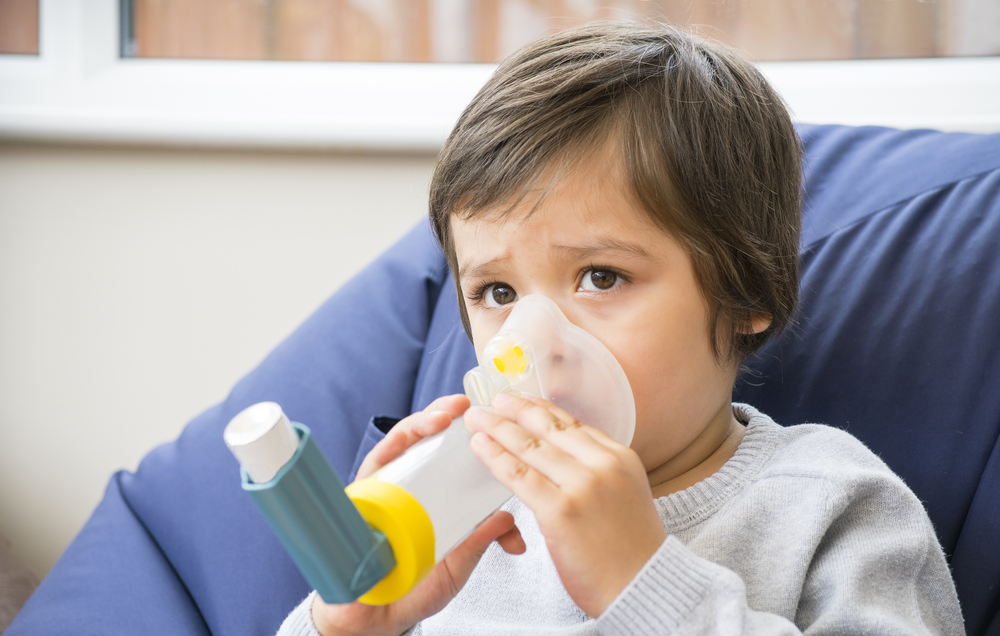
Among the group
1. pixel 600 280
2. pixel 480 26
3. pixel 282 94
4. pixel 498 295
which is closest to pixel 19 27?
pixel 282 94

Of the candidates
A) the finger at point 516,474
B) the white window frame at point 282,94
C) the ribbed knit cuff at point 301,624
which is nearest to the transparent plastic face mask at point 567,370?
the finger at point 516,474

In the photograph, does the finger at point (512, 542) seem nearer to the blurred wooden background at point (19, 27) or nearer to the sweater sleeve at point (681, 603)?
the sweater sleeve at point (681, 603)

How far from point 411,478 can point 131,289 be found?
47.4 inches

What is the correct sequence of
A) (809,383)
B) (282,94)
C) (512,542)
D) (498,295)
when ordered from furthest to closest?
(282,94) < (809,383) < (498,295) < (512,542)

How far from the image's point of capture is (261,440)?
42 centimetres

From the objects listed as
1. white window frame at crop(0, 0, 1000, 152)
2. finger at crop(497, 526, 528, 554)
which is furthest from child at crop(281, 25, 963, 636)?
white window frame at crop(0, 0, 1000, 152)

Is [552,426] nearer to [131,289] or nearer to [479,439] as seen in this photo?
[479,439]

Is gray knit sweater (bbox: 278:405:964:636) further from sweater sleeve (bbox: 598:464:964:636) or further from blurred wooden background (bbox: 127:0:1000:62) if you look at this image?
blurred wooden background (bbox: 127:0:1000:62)

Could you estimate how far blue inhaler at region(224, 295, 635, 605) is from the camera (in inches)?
17.1

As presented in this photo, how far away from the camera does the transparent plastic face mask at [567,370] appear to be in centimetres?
69

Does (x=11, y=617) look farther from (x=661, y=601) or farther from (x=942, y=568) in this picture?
(x=942, y=568)

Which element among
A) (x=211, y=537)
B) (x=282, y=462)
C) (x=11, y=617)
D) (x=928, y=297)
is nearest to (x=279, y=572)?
(x=211, y=537)

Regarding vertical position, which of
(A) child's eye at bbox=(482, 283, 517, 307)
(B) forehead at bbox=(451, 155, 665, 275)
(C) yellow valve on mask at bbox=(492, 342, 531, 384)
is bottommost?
(C) yellow valve on mask at bbox=(492, 342, 531, 384)

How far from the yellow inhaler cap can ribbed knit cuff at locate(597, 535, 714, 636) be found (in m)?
0.15
